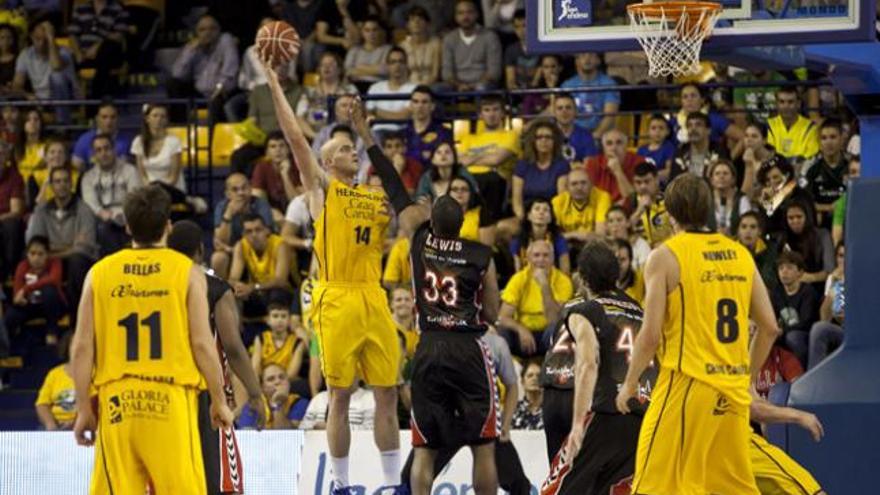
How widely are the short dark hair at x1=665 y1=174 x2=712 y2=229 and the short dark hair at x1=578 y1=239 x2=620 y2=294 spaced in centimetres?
121

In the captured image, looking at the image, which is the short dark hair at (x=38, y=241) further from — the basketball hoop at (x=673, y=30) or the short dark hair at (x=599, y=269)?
the short dark hair at (x=599, y=269)

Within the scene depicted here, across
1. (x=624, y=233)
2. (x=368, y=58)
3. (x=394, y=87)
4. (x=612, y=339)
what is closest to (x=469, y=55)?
(x=394, y=87)

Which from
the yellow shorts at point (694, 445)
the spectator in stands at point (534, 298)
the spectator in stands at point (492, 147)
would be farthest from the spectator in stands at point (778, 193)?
the yellow shorts at point (694, 445)

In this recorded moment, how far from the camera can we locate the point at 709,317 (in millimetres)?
9844

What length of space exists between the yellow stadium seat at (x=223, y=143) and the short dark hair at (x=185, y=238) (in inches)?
383

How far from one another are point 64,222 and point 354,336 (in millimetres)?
7290

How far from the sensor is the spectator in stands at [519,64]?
19.9m

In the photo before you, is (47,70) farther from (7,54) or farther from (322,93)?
(322,93)

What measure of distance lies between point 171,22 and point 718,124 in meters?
8.21

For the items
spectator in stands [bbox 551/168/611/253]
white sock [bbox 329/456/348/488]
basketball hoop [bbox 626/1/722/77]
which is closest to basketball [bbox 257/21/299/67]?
basketball hoop [bbox 626/1/722/77]

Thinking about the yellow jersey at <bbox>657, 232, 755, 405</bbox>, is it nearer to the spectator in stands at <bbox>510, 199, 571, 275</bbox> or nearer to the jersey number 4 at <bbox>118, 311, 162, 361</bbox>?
the jersey number 4 at <bbox>118, 311, 162, 361</bbox>

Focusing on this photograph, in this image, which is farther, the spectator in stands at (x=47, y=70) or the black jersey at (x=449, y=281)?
the spectator in stands at (x=47, y=70)

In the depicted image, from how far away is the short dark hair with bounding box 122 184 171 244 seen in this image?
983 cm

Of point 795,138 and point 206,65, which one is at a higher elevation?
point 206,65
